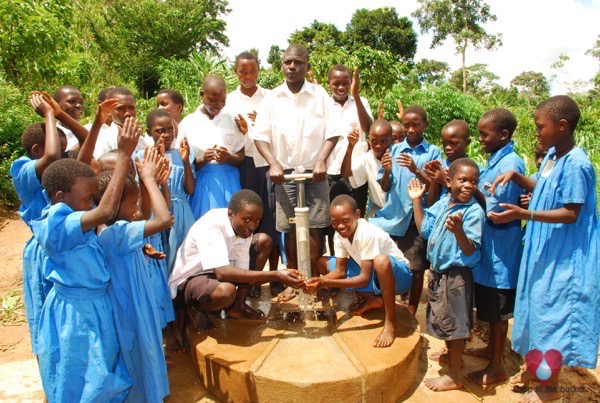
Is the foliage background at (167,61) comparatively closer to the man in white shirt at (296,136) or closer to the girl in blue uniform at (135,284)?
the man in white shirt at (296,136)

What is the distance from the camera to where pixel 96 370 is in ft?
6.54

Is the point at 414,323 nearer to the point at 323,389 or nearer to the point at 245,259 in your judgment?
the point at 323,389

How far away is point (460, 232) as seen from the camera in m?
2.41

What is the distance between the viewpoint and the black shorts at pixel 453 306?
2527mm

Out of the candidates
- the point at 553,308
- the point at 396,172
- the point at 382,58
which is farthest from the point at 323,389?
the point at 382,58

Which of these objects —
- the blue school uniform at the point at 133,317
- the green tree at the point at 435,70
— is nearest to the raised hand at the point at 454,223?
the blue school uniform at the point at 133,317

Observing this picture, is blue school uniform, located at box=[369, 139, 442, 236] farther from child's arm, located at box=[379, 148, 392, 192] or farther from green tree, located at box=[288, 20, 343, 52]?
green tree, located at box=[288, 20, 343, 52]

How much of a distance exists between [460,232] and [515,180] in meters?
0.44

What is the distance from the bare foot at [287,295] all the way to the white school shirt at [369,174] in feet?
3.25

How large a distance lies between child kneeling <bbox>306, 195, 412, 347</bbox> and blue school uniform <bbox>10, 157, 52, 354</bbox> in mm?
1496

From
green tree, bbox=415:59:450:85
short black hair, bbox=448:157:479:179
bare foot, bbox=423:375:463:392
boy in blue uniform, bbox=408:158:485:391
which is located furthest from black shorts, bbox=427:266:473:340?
green tree, bbox=415:59:450:85

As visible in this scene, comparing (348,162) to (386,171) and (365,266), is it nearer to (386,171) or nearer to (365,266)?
(386,171)

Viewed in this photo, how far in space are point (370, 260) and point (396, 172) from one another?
0.90m

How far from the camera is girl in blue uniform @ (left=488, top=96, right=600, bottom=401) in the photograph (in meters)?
2.25
